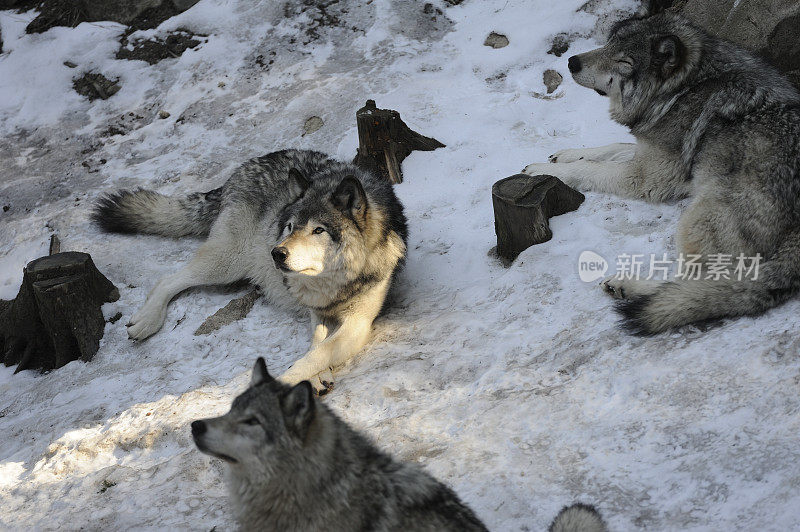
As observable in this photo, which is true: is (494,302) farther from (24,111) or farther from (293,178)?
(24,111)

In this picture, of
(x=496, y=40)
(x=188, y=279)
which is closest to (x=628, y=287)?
(x=188, y=279)

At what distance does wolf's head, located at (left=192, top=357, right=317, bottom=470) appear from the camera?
285 cm

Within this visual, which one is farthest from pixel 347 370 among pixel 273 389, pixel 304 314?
Answer: pixel 273 389

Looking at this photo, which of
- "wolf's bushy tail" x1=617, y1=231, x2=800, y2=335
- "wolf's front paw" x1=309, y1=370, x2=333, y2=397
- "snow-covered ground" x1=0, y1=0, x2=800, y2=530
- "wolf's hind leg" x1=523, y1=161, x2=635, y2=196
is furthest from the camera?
"wolf's hind leg" x1=523, y1=161, x2=635, y2=196

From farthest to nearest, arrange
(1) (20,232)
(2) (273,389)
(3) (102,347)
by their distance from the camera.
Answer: (1) (20,232) < (3) (102,347) < (2) (273,389)

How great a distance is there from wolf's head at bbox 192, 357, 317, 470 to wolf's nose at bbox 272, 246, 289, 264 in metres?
1.93

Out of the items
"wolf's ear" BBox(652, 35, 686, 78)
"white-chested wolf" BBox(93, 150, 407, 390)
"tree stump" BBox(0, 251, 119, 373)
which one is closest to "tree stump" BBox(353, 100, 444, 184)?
"white-chested wolf" BBox(93, 150, 407, 390)

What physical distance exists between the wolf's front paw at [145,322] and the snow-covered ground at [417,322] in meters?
0.10

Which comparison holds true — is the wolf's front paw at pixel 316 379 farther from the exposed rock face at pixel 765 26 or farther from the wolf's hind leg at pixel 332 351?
the exposed rock face at pixel 765 26

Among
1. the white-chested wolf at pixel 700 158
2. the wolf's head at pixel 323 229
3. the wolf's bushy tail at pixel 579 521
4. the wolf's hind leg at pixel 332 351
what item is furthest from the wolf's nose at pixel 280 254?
the wolf's bushy tail at pixel 579 521

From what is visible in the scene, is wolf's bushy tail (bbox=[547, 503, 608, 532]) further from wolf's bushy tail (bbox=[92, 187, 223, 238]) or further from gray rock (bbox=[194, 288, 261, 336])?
wolf's bushy tail (bbox=[92, 187, 223, 238])

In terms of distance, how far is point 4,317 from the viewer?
6.20 m

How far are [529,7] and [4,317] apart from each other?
23.9 ft

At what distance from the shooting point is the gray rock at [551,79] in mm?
8031
